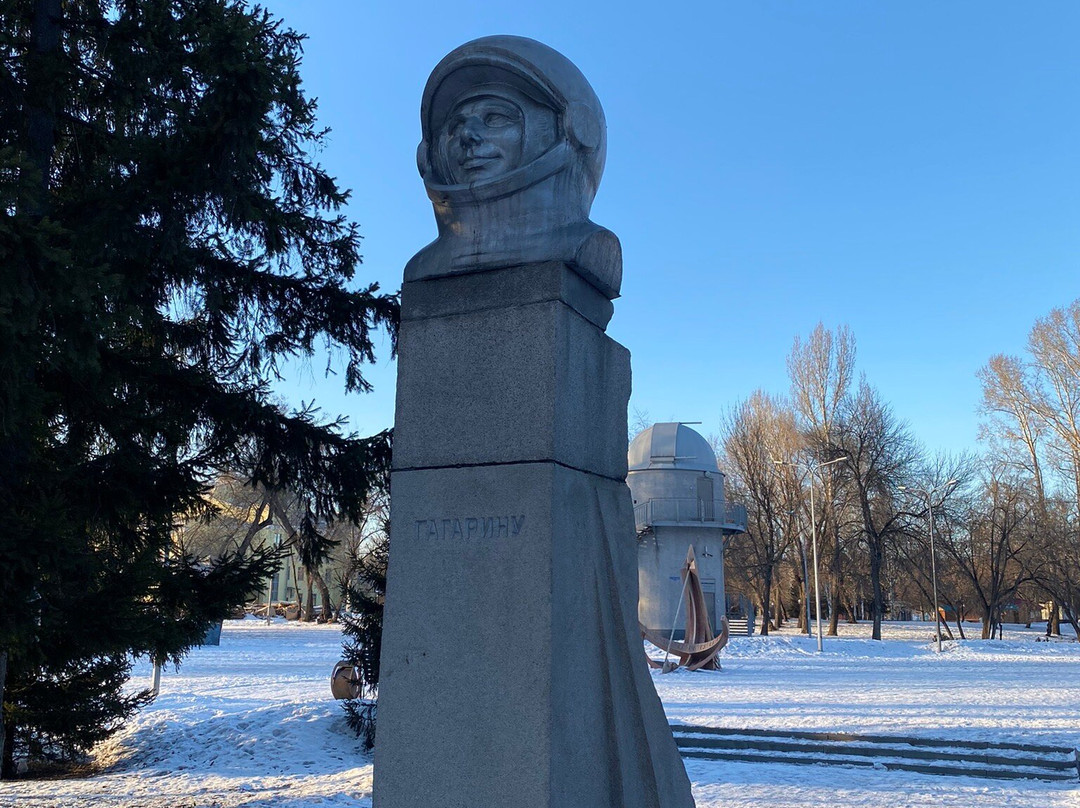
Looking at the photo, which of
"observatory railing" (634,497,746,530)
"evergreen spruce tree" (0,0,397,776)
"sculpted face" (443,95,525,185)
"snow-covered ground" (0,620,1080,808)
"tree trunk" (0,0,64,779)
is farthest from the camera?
"observatory railing" (634,497,746,530)

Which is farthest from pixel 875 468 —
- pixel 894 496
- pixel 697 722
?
pixel 697 722

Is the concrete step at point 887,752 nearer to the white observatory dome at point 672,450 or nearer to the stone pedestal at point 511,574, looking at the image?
the stone pedestal at point 511,574

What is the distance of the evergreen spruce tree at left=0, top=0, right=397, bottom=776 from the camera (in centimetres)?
602

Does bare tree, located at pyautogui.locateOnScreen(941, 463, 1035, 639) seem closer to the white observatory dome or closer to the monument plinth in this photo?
the white observatory dome

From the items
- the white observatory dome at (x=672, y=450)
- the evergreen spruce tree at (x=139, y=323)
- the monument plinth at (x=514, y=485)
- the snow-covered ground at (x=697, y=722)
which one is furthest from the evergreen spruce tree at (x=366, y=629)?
the white observatory dome at (x=672, y=450)

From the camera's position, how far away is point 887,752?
1070 centimetres

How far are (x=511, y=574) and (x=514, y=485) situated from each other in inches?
17.2

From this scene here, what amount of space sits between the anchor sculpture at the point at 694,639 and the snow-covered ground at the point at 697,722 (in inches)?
23.1

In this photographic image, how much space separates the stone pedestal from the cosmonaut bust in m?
0.19

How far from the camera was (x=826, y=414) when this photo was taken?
4528cm

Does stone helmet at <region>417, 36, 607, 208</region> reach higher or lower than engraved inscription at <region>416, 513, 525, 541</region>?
higher

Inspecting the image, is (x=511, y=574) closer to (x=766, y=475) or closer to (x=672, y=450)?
(x=672, y=450)

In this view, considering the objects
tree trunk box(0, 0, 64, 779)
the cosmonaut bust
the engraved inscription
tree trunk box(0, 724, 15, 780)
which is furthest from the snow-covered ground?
the cosmonaut bust

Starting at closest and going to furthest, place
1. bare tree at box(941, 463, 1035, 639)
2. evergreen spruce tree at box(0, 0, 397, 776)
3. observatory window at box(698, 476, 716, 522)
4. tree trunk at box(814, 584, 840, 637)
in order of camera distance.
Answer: evergreen spruce tree at box(0, 0, 397, 776) < observatory window at box(698, 476, 716, 522) < bare tree at box(941, 463, 1035, 639) < tree trunk at box(814, 584, 840, 637)
